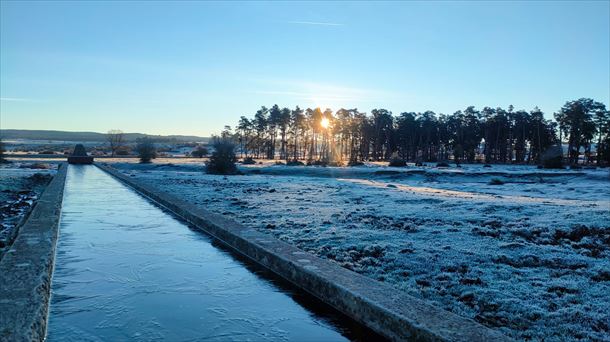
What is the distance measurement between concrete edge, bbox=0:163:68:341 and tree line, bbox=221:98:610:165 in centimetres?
5923

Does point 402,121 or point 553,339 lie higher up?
point 402,121

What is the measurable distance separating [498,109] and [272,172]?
53.2 metres

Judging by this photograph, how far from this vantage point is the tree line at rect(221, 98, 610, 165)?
68.9 meters

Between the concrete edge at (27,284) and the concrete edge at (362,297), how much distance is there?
3.42 metres

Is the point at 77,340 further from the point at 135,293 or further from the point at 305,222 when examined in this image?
the point at 305,222

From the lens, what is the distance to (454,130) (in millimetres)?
86000

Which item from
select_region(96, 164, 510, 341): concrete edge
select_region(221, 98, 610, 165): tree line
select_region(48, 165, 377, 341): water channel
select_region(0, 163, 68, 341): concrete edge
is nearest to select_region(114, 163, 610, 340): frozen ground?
select_region(96, 164, 510, 341): concrete edge

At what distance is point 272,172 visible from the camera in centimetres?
4297

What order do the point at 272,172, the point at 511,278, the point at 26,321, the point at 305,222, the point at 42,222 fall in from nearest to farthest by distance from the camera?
the point at 26,321
the point at 511,278
the point at 42,222
the point at 305,222
the point at 272,172

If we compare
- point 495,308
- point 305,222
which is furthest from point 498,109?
point 495,308

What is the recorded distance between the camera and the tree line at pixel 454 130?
68.9 metres

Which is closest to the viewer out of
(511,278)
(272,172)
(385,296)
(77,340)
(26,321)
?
(26,321)

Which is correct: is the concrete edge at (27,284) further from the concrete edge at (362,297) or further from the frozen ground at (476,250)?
the frozen ground at (476,250)

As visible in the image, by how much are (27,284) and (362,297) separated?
4.13m
